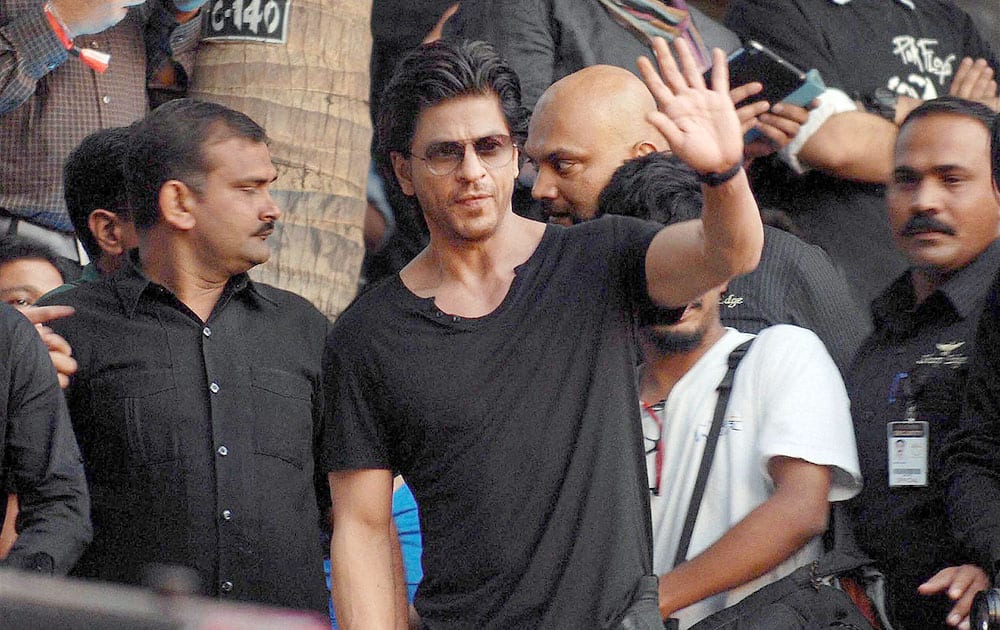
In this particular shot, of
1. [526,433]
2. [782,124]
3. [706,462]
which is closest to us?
[526,433]

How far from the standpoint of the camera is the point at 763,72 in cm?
592

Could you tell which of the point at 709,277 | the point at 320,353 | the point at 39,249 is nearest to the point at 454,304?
the point at 709,277

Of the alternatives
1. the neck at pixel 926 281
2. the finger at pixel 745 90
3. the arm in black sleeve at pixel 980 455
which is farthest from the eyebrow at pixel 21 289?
the arm in black sleeve at pixel 980 455

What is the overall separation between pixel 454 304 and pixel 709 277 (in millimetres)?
704

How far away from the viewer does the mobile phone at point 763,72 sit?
581 centimetres

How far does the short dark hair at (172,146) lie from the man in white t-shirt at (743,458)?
61.8 inches

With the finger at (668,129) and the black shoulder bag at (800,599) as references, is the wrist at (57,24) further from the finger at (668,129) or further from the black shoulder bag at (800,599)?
the finger at (668,129)

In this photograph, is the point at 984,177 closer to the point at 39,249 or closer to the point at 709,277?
the point at 709,277

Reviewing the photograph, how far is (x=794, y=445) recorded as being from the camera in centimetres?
423

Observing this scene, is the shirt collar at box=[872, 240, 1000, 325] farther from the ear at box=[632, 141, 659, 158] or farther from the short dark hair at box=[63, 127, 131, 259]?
the short dark hair at box=[63, 127, 131, 259]

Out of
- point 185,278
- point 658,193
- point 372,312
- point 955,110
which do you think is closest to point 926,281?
point 955,110

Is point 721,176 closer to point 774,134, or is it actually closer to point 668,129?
point 668,129

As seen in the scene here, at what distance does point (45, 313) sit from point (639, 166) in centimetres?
177

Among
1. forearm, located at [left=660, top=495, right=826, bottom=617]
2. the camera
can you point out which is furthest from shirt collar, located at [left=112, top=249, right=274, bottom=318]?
the camera
